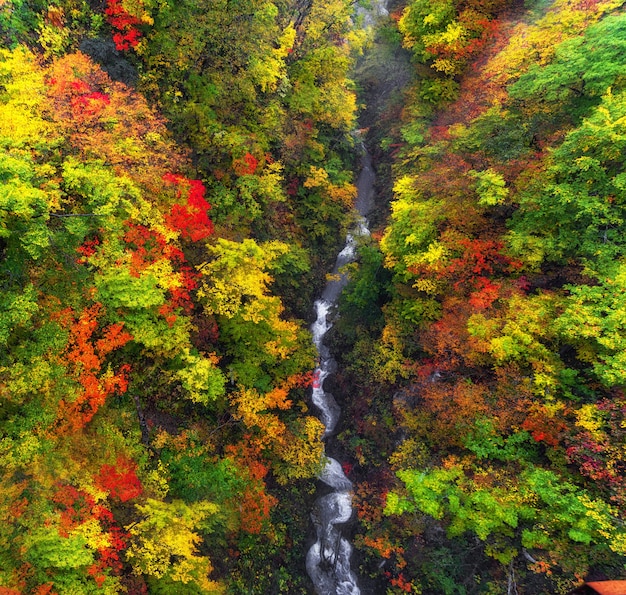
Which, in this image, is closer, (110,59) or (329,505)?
(110,59)

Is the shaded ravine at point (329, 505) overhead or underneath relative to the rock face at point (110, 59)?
underneath

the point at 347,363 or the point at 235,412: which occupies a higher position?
the point at 235,412

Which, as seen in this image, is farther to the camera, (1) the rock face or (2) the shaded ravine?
(2) the shaded ravine

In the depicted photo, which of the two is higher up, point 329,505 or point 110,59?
point 110,59

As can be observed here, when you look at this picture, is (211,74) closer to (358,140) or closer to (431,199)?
(431,199)

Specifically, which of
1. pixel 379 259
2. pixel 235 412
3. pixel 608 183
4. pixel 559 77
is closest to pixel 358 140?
pixel 379 259

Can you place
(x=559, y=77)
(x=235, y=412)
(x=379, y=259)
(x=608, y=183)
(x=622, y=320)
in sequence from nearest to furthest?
(x=622, y=320)
(x=608, y=183)
(x=559, y=77)
(x=235, y=412)
(x=379, y=259)

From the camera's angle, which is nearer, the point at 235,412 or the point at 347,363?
the point at 235,412

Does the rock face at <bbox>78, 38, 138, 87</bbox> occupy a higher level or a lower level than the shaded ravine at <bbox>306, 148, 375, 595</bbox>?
higher
